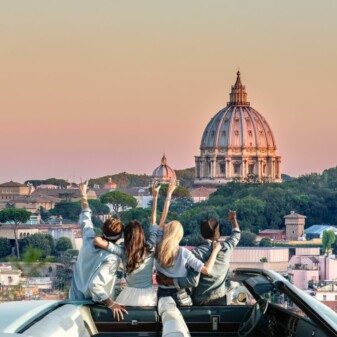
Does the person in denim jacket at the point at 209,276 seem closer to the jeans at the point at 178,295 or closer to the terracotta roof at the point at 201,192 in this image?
the jeans at the point at 178,295

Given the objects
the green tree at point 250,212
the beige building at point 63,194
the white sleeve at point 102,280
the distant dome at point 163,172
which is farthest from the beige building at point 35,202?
the white sleeve at point 102,280

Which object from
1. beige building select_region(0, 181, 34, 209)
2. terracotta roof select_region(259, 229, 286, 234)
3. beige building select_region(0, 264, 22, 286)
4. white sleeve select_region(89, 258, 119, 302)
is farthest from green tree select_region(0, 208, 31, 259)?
white sleeve select_region(89, 258, 119, 302)

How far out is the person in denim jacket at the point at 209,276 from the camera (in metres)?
7.20

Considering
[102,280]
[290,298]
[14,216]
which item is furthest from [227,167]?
[290,298]

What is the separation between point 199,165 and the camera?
141000mm

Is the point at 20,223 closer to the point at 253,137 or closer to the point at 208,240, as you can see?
the point at 253,137

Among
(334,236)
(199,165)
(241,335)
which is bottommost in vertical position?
(241,335)

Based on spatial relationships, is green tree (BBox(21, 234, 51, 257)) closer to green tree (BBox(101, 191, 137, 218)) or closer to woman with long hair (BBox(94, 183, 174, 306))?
green tree (BBox(101, 191, 137, 218))

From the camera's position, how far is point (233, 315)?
21.6ft

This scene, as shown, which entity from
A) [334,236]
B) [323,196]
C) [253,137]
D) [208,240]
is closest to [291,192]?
[323,196]

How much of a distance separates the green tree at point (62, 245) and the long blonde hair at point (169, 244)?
3231 inches

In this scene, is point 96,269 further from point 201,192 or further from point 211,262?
point 201,192

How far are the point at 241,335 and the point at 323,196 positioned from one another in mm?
99462

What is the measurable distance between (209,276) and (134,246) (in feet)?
1.42
